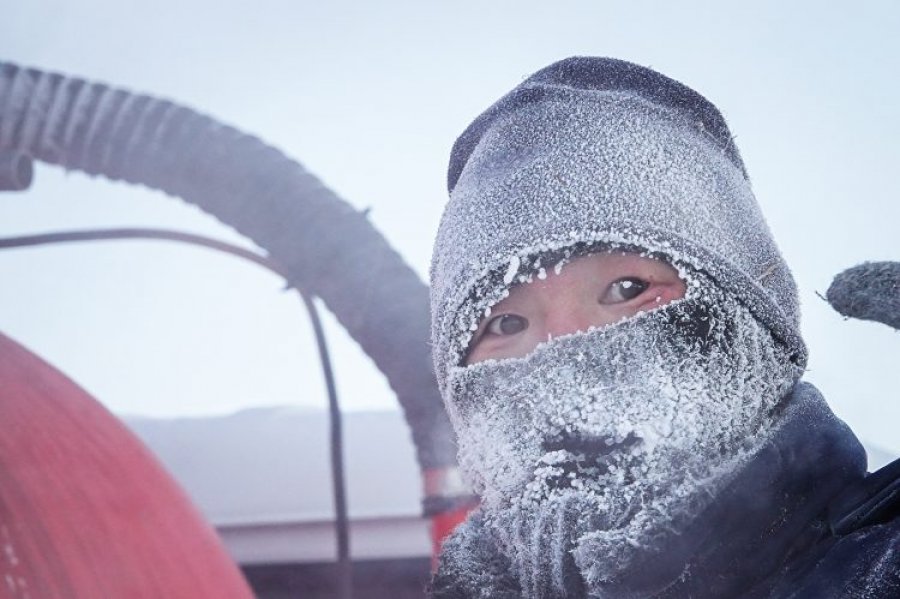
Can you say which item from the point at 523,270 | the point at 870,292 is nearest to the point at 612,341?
the point at 523,270

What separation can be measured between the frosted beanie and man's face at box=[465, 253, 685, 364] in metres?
0.03

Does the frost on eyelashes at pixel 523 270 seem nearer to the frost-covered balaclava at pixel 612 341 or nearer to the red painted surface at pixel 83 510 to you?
the frost-covered balaclava at pixel 612 341

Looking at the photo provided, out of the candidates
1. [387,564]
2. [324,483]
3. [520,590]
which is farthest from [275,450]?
[520,590]

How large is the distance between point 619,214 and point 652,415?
0.24 m

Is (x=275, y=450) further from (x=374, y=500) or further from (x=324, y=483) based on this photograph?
(x=374, y=500)

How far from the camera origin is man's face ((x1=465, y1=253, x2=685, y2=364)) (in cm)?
86

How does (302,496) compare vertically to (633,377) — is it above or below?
above

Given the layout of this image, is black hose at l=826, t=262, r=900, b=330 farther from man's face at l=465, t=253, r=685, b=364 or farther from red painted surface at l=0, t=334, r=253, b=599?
red painted surface at l=0, t=334, r=253, b=599

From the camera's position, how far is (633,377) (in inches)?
31.2

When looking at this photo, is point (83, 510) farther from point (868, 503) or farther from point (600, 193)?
point (868, 503)

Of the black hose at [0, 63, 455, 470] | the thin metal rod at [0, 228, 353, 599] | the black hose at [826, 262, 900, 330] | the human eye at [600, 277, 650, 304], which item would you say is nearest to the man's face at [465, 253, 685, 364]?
the human eye at [600, 277, 650, 304]

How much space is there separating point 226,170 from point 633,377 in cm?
104

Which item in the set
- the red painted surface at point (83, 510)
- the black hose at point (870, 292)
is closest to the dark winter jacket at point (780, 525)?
the black hose at point (870, 292)

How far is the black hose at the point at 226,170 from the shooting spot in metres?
1.51
